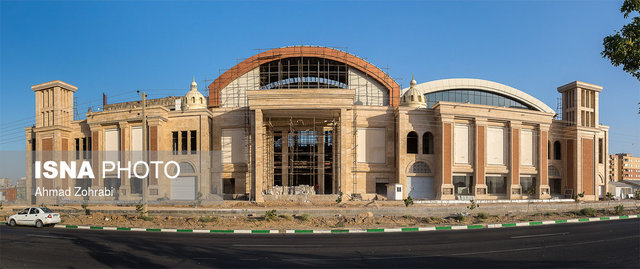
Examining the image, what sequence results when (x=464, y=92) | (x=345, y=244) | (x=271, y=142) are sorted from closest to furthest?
(x=345, y=244), (x=271, y=142), (x=464, y=92)

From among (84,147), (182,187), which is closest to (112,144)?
(84,147)

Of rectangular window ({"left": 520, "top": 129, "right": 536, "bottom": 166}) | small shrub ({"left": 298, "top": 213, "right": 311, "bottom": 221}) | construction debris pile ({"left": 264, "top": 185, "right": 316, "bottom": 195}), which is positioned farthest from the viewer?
rectangular window ({"left": 520, "top": 129, "right": 536, "bottom": 166})

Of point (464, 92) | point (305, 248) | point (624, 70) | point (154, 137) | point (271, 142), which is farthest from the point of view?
point (464, 92)

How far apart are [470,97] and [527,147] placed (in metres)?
12.5

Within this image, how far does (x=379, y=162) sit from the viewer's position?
41.7 meters

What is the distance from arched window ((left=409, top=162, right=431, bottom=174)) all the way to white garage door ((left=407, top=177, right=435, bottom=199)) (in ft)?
2.39

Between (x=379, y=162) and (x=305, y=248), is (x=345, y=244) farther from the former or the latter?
(x=379, y=162)

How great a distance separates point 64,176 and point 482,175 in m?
47.4

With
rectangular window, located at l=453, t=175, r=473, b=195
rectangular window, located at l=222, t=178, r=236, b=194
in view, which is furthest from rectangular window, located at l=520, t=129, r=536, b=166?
rectangular window, located at l=222, t=178, r=236, b=194

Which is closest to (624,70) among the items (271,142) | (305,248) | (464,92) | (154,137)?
(305,248)

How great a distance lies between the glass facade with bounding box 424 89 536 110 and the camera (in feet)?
176

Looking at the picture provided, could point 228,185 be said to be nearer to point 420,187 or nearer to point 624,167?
point 420,187

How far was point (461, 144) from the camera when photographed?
41.2 meters

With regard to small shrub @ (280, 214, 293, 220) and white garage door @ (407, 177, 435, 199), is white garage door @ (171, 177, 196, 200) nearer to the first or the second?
small shrub @ (280, 214, 293, 220)
